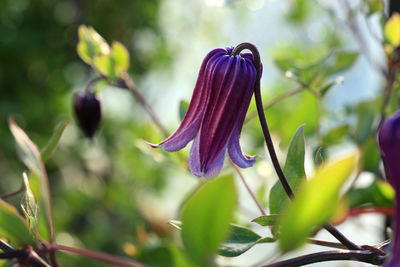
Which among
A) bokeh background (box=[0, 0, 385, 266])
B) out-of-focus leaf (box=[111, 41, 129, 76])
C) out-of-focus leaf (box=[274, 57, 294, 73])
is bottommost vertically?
bokeh background (box=[0, 0, 385, 266])

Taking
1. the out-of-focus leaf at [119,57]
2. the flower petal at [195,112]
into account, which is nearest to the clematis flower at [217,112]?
the flower petal at [195,112]

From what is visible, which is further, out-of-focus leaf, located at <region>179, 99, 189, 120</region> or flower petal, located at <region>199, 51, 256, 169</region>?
out-of-focus leaf, located at <region>179, 99, 189, 120</region>

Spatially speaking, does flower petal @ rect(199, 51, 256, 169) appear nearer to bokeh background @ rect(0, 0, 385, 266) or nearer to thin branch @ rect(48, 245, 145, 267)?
thin branch @ rect(48, 245, 145, 267)

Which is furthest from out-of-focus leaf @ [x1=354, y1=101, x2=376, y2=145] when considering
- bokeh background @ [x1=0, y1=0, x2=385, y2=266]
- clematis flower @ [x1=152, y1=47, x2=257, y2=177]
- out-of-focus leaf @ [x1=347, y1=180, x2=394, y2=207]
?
bokeh background @ [x1=0, y1=0, x2=385, y2=266]

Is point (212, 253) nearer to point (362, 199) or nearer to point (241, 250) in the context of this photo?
point (241, 250)

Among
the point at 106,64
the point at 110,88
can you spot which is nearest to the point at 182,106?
the point at 106,64

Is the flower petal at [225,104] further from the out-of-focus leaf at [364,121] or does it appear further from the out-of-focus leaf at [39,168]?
the out-of-focus leaf at [364,121]
